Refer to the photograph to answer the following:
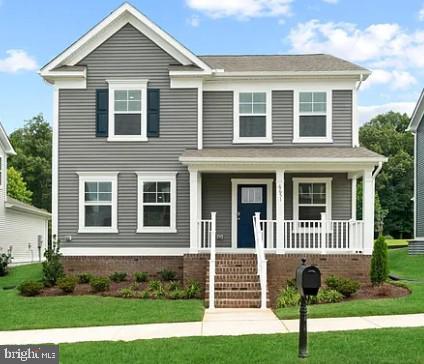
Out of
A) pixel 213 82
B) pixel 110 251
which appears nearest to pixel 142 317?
pixel 110 251

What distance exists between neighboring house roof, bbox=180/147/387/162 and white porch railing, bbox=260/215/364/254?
1.73 meters

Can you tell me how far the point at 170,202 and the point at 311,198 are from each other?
4.35m

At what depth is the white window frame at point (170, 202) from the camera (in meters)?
19.0

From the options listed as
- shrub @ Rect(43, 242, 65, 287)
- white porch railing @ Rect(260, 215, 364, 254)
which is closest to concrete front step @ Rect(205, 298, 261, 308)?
white porch railing @ Rect(260, 215, 364, 254)

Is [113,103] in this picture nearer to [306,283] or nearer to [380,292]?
[380,292]

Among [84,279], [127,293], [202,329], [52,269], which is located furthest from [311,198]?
[202,329]

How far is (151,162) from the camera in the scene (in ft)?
62.7

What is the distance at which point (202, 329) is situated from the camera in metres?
11.3

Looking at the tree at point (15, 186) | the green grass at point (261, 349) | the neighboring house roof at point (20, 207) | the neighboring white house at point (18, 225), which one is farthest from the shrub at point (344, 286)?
the tree at point (15, 186)

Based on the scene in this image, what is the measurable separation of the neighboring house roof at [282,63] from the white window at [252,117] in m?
0.82

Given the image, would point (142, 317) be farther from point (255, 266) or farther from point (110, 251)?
point (110, 251)

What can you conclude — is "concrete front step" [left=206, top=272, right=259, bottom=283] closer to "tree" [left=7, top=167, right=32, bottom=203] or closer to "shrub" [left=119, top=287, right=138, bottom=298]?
"shrub" [left=119, top=287, right=138, bottom=298]

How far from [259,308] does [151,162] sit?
21.0 ft
